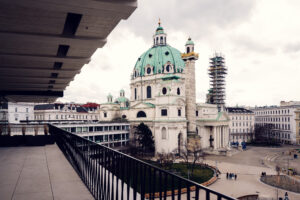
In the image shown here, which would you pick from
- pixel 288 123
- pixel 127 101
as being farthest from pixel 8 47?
pixel 288 123

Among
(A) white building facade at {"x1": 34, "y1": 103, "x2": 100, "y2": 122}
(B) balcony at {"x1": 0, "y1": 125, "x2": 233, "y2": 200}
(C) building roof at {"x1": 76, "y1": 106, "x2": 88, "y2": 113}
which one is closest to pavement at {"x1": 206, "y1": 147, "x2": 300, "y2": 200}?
(B) balcony at {"x1": 0, "y1": 125, "x2": 233, "y2": 200}

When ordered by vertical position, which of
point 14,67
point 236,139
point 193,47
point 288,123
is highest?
point 193,47

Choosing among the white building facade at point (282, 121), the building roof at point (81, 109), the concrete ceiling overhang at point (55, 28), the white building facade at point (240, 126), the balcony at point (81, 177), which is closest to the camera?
the concrete ceiling overhang at point (55, 28)

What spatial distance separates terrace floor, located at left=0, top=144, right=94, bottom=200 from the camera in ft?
18.6

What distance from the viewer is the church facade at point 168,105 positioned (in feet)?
170

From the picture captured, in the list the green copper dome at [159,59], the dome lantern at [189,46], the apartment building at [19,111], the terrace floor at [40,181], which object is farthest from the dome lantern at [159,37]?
the terrace floor at [40,181]

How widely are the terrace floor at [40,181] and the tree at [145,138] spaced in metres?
41.0

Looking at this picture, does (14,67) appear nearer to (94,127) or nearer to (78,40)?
(78,40)

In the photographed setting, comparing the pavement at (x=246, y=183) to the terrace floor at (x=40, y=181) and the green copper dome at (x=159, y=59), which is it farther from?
the green copper dome at (x=159, y=59)

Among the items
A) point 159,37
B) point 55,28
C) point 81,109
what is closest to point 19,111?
point 81,109

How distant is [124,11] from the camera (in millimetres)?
4426

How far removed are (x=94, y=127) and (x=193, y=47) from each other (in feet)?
106

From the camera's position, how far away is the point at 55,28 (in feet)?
17.5

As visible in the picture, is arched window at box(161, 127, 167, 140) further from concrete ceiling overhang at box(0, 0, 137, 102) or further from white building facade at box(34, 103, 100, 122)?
concrete ceiling overhang at box(0, 0, 137, 102)
